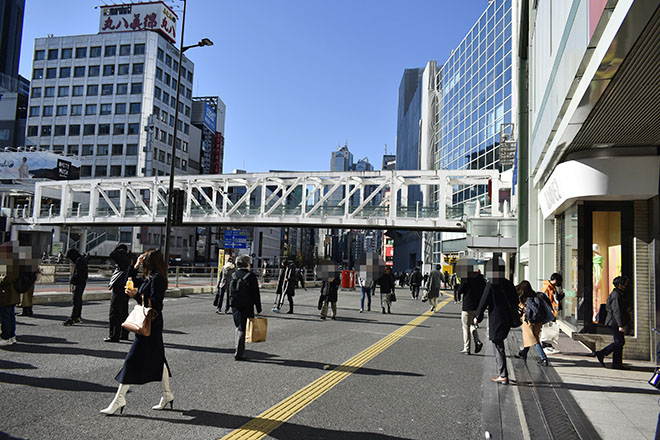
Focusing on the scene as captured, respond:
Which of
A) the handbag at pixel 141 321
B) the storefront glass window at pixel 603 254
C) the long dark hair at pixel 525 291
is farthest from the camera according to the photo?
the storefront glass window at pixel 603 254

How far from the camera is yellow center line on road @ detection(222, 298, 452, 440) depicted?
180 inches

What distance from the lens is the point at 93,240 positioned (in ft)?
188

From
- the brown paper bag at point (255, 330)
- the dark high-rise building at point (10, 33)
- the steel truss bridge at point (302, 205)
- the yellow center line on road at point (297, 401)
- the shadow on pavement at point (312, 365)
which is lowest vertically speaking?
the shadow on pavement at point (312, 365)

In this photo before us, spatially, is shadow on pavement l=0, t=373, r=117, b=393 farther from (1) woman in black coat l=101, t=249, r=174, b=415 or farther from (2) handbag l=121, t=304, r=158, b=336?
(2) handbag l=121, t=304, r=158, b=336

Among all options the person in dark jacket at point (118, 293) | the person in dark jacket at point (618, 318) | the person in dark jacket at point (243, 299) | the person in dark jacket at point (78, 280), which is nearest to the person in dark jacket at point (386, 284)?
the person in dark jacket at point (618, 318)

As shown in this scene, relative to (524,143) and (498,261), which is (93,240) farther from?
(498,261)

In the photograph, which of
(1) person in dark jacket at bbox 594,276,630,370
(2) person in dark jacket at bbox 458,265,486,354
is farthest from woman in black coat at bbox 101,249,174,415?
(1) person in dark jacket at bbox 594,276,630,370

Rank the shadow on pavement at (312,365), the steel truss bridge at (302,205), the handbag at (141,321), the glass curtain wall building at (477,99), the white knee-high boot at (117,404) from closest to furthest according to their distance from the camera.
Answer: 1. the white knee-high boot at (117,404)
2. the handbag at (141,321)
3. the shadow on pavement at (312,365)
4. the steel truss bridge at (302,205)
5. the glass curtain wall building at (477,99)

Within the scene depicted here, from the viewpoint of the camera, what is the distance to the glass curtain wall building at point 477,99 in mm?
40125

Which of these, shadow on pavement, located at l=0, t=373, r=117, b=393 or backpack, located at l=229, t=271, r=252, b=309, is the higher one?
backpack, located at l=229, t=271, r=252, b=309

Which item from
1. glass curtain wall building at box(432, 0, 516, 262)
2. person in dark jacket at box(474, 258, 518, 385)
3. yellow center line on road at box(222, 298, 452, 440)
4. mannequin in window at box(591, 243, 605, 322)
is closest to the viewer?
yellow center line on road at box(222, 298, 452, 440)

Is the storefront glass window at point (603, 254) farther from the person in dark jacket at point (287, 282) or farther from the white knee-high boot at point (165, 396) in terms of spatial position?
the white knee-high boot at point (165, 396)

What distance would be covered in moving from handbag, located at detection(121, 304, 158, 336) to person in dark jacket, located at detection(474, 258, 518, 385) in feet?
15.9

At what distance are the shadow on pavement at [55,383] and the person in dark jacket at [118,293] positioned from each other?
2.89 meters
